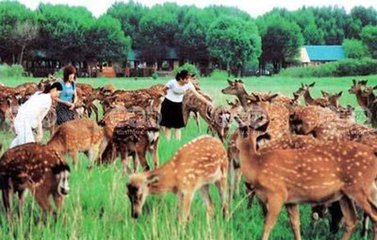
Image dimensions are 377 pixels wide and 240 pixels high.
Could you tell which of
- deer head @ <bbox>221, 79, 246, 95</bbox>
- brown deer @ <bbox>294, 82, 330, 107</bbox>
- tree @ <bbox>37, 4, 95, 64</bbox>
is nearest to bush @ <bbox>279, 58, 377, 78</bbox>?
tree @ <bbox>37, 4, 95, 64</bbox>

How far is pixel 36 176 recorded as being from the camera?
7680mm

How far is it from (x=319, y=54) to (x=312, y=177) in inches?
2677

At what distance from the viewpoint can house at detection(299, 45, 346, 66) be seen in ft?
236

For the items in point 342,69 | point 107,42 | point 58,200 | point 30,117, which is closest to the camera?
point 58,200

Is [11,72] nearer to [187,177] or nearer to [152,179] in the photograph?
[187,177]

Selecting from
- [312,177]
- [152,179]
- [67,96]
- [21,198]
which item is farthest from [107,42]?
[312,177]

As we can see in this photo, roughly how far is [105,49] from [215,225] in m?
59.8

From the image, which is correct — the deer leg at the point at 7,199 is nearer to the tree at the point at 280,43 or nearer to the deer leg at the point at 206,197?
the deer leg at the point at 206,197

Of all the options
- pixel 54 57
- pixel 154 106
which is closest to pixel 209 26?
pixel 54 57

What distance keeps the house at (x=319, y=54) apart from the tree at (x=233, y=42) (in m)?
4.71

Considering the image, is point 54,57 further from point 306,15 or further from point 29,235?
point 29,235

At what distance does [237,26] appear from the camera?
73.5 meters

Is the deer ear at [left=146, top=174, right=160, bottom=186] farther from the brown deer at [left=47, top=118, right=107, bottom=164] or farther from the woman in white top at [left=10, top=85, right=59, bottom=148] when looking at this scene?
the brown deer at [left=47, top=118, right=107, bottom=164]

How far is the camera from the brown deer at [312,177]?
7.18 meters
